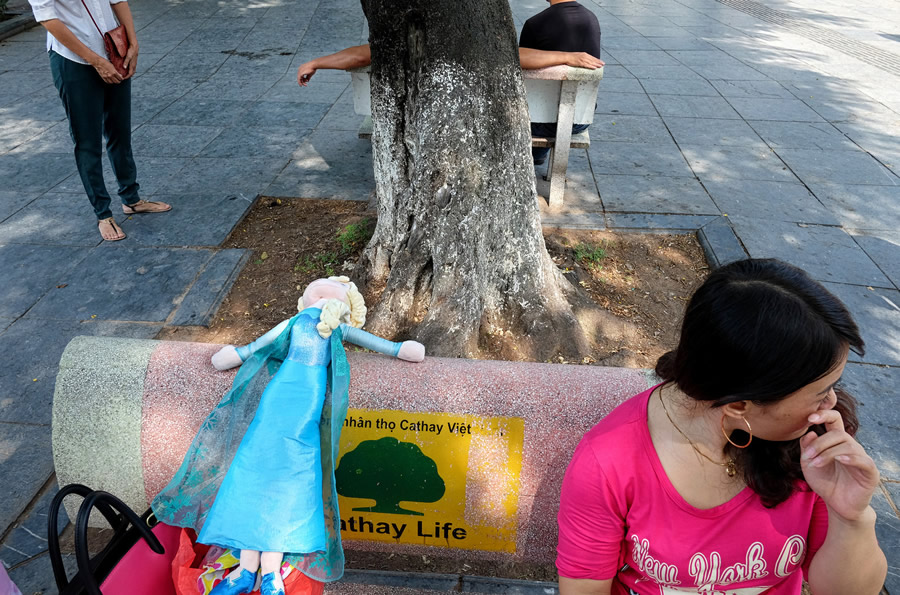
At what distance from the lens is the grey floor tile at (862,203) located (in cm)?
516

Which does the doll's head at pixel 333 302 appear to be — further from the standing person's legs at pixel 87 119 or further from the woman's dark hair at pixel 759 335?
the standing person's legs at pixel 87 119

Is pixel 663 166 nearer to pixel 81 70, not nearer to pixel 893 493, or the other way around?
pixel 893 493

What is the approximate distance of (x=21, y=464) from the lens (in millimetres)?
3002

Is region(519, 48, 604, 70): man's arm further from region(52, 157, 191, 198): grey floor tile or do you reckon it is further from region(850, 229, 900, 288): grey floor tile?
region(52, 157, 191, 198): grey floor tile

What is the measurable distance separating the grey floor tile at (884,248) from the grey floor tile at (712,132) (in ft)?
5.99

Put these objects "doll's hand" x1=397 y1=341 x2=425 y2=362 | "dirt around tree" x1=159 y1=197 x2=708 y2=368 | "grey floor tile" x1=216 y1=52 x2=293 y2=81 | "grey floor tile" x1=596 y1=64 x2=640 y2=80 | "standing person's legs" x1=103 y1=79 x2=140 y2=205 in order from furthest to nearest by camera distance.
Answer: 1. "grey floor tile" x1=216 y1=52 x2=293 y2=81
2. "grey floor tile" x1=596 y1=64 x2=640 y2=80
3. "standing person's legs" x1=103 y1=79 x2=140 y2=205
4. "dirt around tree" x1=159 y1=197 x2=708 y2=368
5. "doll's hand" x1=397 y1=341 x2=425 y2=362

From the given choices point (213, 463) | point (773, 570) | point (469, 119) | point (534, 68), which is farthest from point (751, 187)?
point (213, 463)

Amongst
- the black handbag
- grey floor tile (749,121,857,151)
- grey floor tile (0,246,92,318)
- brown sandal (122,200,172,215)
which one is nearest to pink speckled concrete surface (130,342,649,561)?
the black handbag

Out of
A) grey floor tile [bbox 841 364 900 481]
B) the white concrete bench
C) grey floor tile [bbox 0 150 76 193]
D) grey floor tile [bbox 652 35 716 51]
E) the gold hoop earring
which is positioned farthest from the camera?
grey floor tile [bbox 652 35 716 51]

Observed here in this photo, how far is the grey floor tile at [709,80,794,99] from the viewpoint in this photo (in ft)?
26.2

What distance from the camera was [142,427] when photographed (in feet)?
7.71

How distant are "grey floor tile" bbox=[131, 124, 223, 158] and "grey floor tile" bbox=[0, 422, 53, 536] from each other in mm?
3816

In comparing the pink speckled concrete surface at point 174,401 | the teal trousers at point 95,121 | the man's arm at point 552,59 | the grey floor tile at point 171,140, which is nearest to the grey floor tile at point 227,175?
the grey floor tile at point 171,140

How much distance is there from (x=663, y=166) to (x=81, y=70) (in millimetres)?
4897
